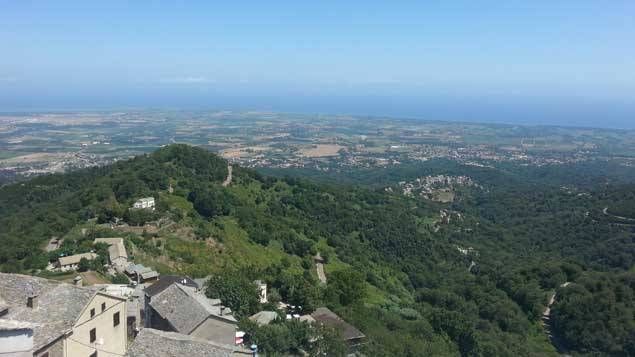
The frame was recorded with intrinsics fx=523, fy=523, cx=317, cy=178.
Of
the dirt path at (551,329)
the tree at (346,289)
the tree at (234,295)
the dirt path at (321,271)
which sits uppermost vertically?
the tree at (234,295)

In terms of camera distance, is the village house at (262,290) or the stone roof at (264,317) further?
the village house at (262,290)

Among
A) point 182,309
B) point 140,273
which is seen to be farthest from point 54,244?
point 182,309

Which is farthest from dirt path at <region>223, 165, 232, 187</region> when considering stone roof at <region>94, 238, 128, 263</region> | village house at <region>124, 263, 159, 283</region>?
village house at <region>124, 263, 159, 283</region>

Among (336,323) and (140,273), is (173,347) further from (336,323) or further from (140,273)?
(140,273)

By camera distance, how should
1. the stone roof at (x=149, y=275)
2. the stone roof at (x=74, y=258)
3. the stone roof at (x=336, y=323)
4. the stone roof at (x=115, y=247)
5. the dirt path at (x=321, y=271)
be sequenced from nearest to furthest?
the stone roof at (x=336, y=323)
the stone roof at (x=149, y=275)
the stone roof at (x=74, y=258)
the stone roof at (x=115, y=247)
the dirt path at (x=321, y=271)

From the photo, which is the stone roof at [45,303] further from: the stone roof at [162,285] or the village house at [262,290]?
the village house at [262,290]

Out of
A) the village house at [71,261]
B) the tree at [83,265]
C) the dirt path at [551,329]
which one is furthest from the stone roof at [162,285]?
the dirt path at [551,329]

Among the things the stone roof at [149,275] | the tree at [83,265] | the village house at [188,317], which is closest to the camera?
the village house at [188,317]
